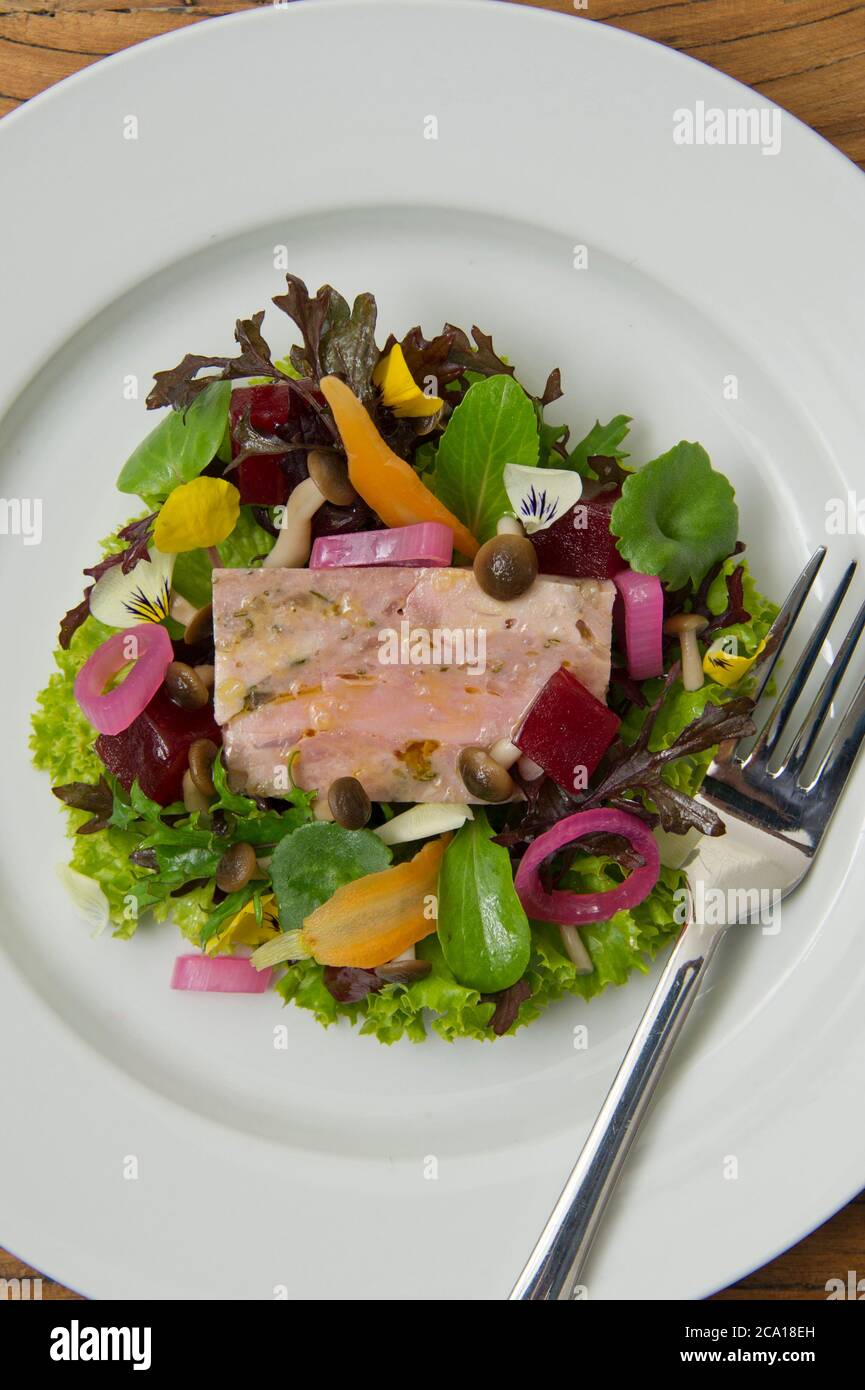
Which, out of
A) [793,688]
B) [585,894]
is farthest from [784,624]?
[585,894]

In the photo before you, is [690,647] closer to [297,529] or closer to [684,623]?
[684,623]

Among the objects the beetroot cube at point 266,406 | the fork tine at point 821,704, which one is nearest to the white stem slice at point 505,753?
the fork tine at point 821,704

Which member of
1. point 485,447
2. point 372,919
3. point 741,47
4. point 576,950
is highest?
point 741,47

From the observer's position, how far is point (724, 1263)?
3.12 m

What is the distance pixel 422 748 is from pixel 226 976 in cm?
92

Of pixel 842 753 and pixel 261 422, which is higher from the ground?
pixel 261 422

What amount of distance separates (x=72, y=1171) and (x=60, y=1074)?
0.28 m

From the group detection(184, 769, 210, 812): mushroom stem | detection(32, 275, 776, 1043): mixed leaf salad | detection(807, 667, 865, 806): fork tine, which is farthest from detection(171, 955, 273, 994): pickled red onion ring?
detection(807, 667, 865, 806): fork tine

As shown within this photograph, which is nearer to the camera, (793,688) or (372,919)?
(372,919)

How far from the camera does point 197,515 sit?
10.5 feet

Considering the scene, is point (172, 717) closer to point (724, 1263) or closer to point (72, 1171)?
point (72, 1171)

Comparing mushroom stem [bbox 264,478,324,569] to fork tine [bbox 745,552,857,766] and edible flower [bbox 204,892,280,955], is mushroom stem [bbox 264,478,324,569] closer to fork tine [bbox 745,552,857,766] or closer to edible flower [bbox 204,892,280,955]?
edible flower [bbox 204,892,280,955]

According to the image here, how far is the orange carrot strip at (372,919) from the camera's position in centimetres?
308
